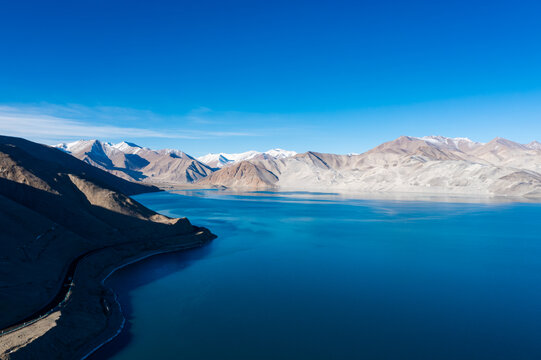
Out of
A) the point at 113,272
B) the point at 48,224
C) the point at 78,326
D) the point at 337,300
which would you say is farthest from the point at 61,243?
the point at 337,300

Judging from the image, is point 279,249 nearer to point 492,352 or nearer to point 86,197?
point 492,352

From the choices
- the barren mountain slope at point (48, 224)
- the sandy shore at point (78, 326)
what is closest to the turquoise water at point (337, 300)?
the sandy shore at point (78, 326)

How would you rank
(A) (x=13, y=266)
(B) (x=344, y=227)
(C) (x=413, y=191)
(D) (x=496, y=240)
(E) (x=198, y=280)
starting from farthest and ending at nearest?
(C) (x=413, y=191) < (B) (x=344, y=227) < (D) (x=496, y=240) < (E) (x=198, y=280) < (A) (x=13, y=266)

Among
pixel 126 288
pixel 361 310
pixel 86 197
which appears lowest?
pixel 126 288

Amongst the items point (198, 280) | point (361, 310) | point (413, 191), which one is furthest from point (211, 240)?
point (413, 191)

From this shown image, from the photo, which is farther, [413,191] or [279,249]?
[413,191]

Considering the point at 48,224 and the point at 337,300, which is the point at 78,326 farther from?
the point at 48,224

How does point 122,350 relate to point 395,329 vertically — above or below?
below
